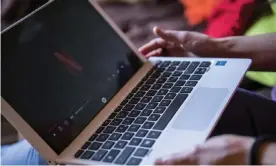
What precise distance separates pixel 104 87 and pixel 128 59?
10cm

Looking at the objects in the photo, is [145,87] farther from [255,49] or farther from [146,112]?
[255,49]

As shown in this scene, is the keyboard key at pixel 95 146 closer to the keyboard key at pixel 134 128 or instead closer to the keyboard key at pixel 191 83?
the keyboard key at pixel 134 128

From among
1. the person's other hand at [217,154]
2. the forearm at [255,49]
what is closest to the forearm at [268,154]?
the person's other hand at [217,154]

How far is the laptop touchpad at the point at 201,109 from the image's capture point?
2.41ft

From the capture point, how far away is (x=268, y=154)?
64 centimetres

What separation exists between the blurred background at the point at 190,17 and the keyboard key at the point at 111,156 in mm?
564

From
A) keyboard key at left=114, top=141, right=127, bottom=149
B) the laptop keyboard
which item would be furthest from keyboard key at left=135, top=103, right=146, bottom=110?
keyboard key at left=114, top=141, right=127, bottom=149

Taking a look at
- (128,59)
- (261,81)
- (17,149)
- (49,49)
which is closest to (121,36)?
(128,59)

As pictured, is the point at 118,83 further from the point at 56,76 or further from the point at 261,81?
the point at 261,81

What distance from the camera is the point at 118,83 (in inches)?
35.2

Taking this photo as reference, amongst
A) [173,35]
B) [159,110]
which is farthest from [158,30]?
[159,110]

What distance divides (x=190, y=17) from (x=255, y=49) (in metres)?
0.39

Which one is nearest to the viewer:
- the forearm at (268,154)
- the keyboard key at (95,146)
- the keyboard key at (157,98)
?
the forearm at (268,154)

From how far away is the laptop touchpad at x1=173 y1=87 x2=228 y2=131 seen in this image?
0.73 metres
